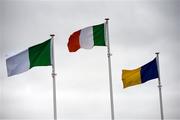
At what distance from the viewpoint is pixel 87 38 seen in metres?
38.5

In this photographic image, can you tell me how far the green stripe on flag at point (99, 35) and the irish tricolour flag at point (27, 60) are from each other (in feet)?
13.3

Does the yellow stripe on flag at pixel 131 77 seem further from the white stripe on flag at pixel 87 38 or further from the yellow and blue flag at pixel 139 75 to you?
the white stripe on flag at pixel 87 38

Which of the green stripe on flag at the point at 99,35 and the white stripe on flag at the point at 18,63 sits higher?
the green stripe on flag at the point at 99,35

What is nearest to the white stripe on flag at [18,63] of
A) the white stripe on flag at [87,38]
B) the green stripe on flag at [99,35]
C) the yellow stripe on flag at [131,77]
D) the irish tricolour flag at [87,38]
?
the irish tricolour flag at [87,38]

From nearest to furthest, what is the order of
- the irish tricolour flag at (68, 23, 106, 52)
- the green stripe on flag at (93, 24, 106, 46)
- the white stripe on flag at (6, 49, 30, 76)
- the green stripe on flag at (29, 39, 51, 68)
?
the white stripe on flag at (6, 49, 30, 76) → the green stripe on flag at (29, 39, 51, 68) → the irish tricolour flag at (68, 23, 106, 52) → the green stripe on flag at (93, 24, 106, 46)

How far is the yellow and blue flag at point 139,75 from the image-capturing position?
40312 millimetres

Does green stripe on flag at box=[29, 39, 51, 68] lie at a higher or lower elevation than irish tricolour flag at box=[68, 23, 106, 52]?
lower

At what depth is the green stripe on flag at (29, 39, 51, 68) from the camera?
124ft

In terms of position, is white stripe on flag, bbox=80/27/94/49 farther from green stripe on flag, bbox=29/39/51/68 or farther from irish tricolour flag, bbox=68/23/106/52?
green stripe on flag, bbox=29/39/51/68

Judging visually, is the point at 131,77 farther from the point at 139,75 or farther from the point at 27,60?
the point at 27,60

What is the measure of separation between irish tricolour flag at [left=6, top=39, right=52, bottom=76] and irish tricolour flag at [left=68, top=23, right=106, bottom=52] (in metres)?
2.27

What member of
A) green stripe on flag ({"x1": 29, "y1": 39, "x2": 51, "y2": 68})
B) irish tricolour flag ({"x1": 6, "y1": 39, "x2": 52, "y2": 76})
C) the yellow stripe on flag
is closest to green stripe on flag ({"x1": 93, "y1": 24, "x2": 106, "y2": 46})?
the yellow stripe on flag

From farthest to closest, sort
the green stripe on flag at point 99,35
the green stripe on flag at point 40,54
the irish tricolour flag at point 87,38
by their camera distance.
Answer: the green stripe on flag at point 99,35 < the irish tricolour flag at point 87,38 < the green stripe on flag at point 40,54

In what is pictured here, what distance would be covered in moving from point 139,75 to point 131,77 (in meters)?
0.69
